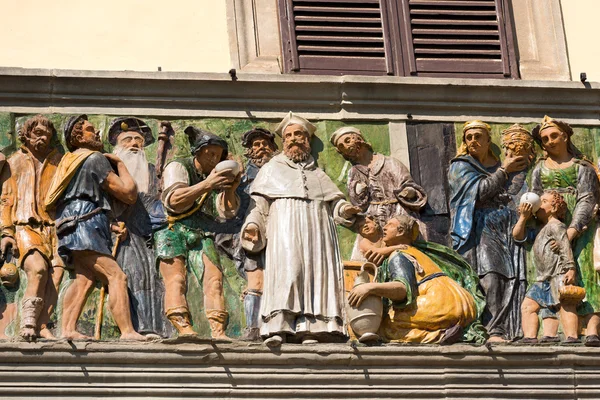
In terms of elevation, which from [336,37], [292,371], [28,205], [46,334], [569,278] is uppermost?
[336,37]

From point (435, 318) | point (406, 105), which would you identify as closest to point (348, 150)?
point (406, 105)

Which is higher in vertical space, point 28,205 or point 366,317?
point 28,205

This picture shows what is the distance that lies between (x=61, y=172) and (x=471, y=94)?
3.10 meters

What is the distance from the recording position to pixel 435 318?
45.4 feet

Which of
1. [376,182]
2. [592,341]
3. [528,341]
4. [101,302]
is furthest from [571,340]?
[101,302]

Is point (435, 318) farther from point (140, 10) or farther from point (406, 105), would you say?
point (140, 10)

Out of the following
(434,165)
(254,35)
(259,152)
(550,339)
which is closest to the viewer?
(550,339)

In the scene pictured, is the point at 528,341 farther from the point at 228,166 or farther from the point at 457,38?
the point at 457,38

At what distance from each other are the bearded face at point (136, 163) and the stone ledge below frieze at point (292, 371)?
1.34 meters

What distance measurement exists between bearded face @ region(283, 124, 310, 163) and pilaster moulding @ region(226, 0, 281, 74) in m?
0.66

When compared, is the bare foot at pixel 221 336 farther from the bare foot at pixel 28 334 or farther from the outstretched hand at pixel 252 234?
the bare foot at pixel 28 334

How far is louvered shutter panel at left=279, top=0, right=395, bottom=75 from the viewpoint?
15.0 metres

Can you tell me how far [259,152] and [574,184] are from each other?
2326 millimetres

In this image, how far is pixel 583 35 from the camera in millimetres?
15414
